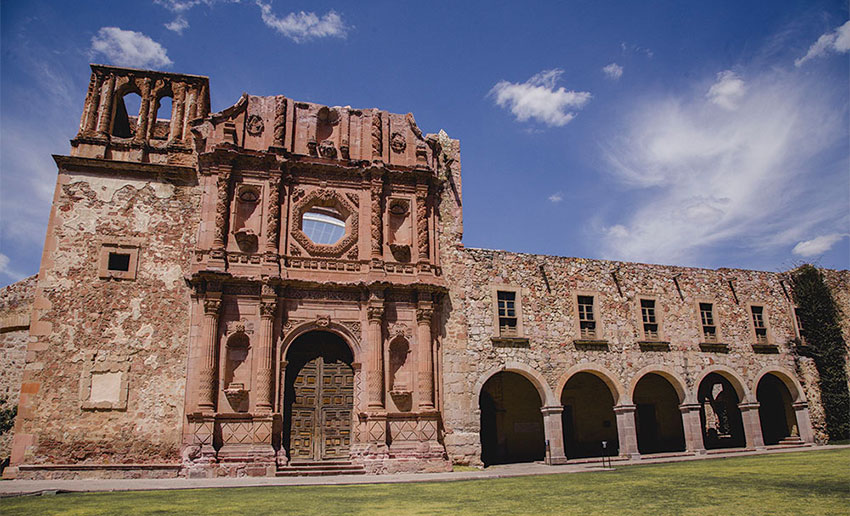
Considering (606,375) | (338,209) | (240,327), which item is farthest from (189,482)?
(606,375)

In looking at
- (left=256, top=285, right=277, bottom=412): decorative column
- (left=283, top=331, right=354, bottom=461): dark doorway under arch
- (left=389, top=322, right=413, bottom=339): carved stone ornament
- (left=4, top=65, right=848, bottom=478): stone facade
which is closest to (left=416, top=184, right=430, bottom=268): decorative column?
(left=4, top=65, right=848, bottom=478): stone facade

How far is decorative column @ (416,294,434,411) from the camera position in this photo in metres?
18.2

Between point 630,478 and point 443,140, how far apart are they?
13683 millimetres

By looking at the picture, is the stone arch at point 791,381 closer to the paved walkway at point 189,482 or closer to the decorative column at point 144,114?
the paved walkway at point 189,482

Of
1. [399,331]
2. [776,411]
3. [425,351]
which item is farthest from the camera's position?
[776,411]

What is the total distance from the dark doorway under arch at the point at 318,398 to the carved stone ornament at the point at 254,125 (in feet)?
22.5

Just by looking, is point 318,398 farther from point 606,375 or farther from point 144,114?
point 144,114

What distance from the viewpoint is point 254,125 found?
19641 mm

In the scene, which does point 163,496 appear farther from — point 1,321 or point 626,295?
point 626,295

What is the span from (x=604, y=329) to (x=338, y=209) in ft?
34.0

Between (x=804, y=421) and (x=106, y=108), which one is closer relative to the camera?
(x=106, y=108)

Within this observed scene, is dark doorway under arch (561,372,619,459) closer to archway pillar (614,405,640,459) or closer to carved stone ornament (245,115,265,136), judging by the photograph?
archway pillar (614,405,640,459)

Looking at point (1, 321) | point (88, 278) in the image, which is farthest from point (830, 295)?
point (1, 321)

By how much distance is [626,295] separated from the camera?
72.3 feet
